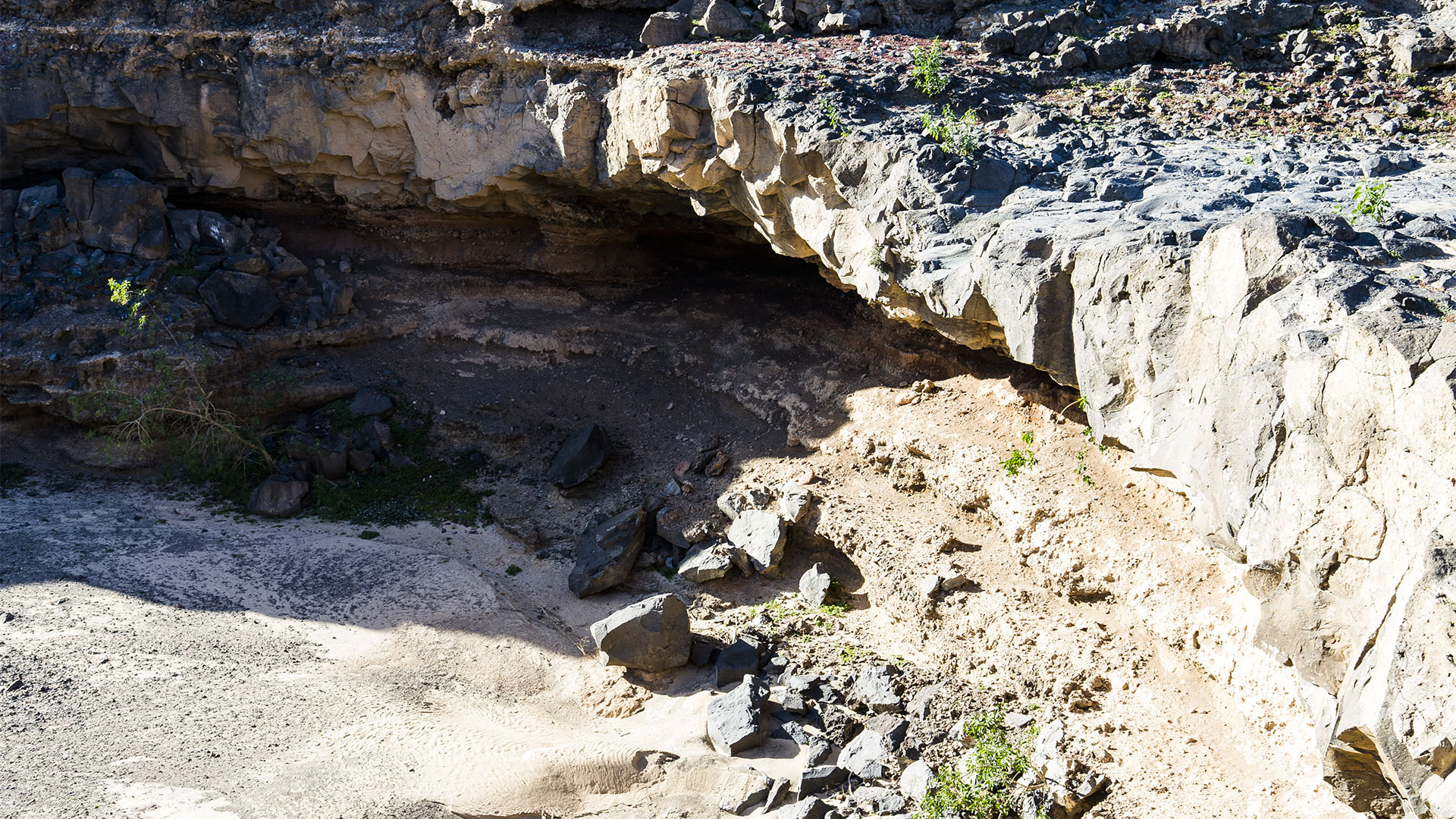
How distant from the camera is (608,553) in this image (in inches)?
384

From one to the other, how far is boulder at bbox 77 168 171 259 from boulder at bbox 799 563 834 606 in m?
8.51

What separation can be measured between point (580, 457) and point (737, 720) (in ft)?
13.1

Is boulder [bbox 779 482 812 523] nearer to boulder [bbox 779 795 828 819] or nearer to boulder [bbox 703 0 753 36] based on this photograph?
boulder [bbox 779 795 828 819]

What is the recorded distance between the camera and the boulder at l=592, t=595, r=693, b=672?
27.3 ft

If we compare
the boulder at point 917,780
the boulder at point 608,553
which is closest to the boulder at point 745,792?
the boulder at point 917,780

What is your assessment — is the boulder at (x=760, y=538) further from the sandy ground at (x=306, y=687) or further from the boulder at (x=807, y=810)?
the boulder at (x=807, y=810)

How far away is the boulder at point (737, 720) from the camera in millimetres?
7645

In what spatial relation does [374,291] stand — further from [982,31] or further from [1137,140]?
[1137,140]

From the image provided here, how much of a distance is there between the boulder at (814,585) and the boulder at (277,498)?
539 cm

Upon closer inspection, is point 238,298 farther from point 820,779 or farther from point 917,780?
point 917,780

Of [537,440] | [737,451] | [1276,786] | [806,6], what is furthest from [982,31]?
[1276,786]

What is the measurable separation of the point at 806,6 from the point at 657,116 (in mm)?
2311

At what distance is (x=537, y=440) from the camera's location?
38.7 ft

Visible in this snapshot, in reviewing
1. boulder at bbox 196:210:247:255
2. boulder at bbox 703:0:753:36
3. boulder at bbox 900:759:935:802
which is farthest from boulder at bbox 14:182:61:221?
boulder at bbox 900:759:935:802
